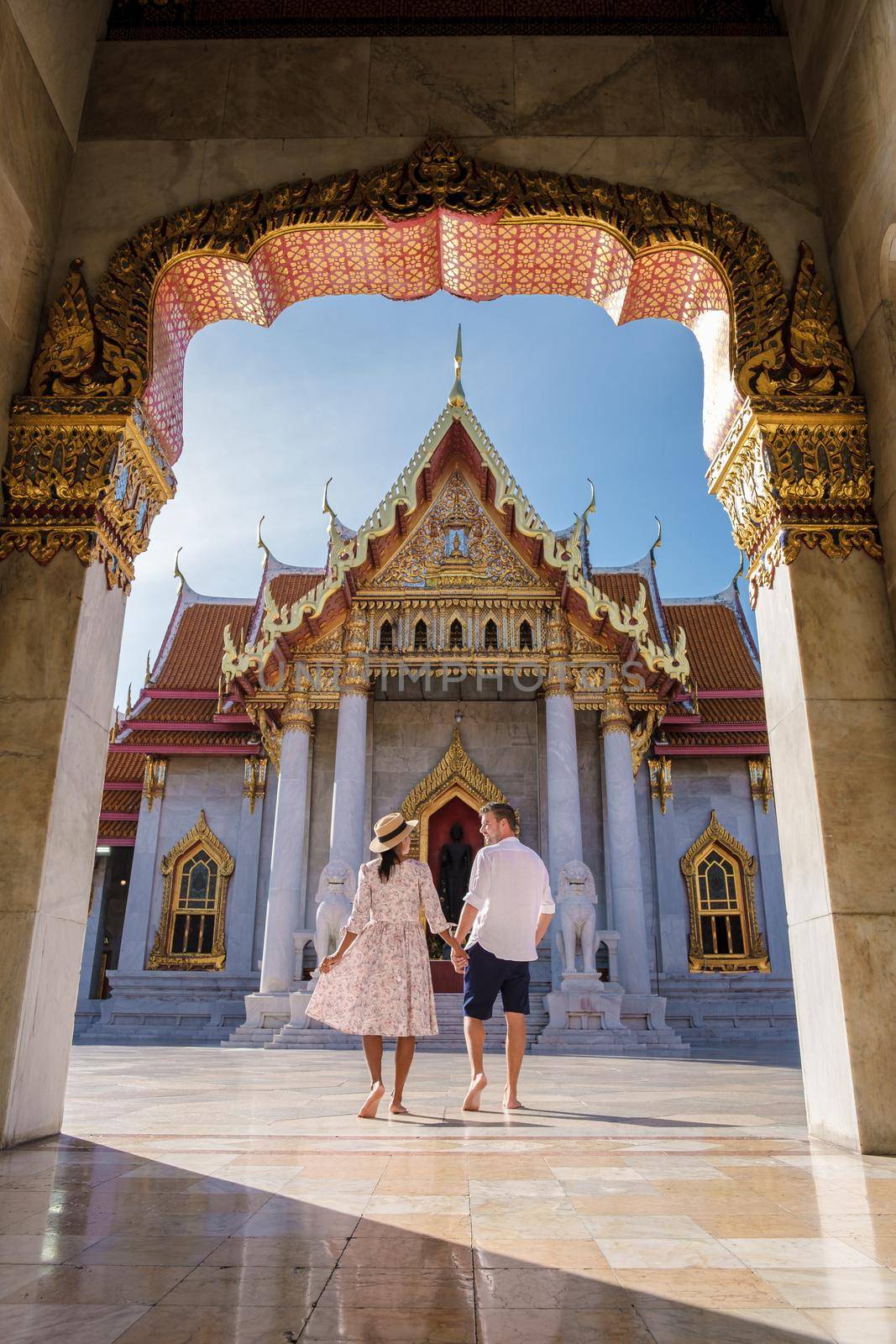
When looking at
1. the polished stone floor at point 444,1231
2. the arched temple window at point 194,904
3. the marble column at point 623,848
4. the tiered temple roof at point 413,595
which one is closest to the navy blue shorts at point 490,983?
the polished stone floor at point 444,1231

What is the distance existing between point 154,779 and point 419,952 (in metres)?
11.6

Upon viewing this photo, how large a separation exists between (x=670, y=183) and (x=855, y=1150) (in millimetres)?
4076

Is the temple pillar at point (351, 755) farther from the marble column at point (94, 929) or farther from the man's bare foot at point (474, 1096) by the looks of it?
the man's bare foot at point (474, 1096)

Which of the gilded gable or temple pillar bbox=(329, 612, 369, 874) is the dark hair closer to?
temple pillar bbox=(329, 612, 369, 874)

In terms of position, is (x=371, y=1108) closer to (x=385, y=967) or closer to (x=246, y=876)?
(x=385, y=967)

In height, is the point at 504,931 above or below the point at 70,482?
below

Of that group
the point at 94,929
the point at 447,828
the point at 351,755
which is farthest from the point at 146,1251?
the point at 94,929

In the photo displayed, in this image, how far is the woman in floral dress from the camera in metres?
4.00

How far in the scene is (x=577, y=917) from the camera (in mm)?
10375

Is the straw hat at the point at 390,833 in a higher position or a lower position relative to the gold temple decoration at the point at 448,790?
lower

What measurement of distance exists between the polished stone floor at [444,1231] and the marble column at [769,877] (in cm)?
1038

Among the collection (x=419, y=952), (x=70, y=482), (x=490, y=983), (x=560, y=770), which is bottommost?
(x=490, y=983)

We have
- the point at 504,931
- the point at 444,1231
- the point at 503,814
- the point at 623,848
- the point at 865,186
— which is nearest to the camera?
the point at 444,1231

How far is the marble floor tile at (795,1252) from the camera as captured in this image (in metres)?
1.79
